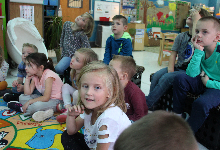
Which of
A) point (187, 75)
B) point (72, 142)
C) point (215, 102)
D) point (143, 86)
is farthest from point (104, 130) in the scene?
point (143, 86)

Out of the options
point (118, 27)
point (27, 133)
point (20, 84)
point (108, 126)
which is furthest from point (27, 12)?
point (108, 126)

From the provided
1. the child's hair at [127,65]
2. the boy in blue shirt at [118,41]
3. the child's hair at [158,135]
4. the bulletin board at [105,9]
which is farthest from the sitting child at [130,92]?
the bulletin board at [105,9]

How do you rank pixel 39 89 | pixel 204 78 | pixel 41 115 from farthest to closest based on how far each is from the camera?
1. pixel 39 89
2. pixel 41 115
3. pixel 204 78

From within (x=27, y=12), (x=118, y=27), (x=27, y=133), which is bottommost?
(x=27, y=133)

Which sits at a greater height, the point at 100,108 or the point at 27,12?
the point at 27,12

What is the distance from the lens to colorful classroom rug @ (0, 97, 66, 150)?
4.44ft

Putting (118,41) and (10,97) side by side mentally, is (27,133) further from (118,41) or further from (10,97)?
(118,41)

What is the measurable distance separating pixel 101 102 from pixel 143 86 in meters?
1.91

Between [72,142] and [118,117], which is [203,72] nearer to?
[118,117]

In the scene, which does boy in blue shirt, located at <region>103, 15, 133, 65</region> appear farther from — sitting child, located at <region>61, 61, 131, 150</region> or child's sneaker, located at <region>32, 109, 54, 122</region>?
sitting child, located at <region>61, 61, 131, 150</region>

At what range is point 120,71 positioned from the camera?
58.1 inches

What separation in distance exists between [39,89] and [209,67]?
57.3 inches

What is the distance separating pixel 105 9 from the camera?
6.61 metres

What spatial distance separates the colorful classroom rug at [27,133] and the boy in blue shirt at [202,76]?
905mm
